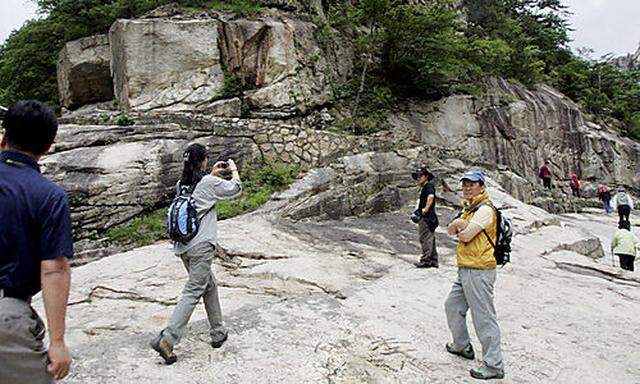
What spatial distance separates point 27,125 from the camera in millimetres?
2217

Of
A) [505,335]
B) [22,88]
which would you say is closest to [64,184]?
[505,335]

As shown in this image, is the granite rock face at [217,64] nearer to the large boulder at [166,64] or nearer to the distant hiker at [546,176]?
the large boulder at [166,64]

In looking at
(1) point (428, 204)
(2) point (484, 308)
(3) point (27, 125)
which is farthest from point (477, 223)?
(1) point (428, 204)

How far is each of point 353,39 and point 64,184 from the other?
47.3ft

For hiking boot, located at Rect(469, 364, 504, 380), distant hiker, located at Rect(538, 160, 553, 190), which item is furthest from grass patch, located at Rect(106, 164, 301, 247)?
distant hiker, located at Rect(538, 160, 553, 190)

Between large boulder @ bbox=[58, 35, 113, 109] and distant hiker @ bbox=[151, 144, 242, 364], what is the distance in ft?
55.0

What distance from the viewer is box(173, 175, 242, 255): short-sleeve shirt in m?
4.27

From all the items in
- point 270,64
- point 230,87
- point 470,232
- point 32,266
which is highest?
point 270,64

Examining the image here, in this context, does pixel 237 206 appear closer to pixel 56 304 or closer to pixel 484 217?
pixel 484 217

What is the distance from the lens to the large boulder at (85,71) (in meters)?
18.8

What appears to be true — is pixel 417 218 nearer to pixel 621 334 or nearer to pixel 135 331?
pixel 621 334

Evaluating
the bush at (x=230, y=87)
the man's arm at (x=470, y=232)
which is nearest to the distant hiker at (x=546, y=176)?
the bush at (x=230, y=87)

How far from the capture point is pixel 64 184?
930cm

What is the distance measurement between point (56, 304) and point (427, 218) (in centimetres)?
648
